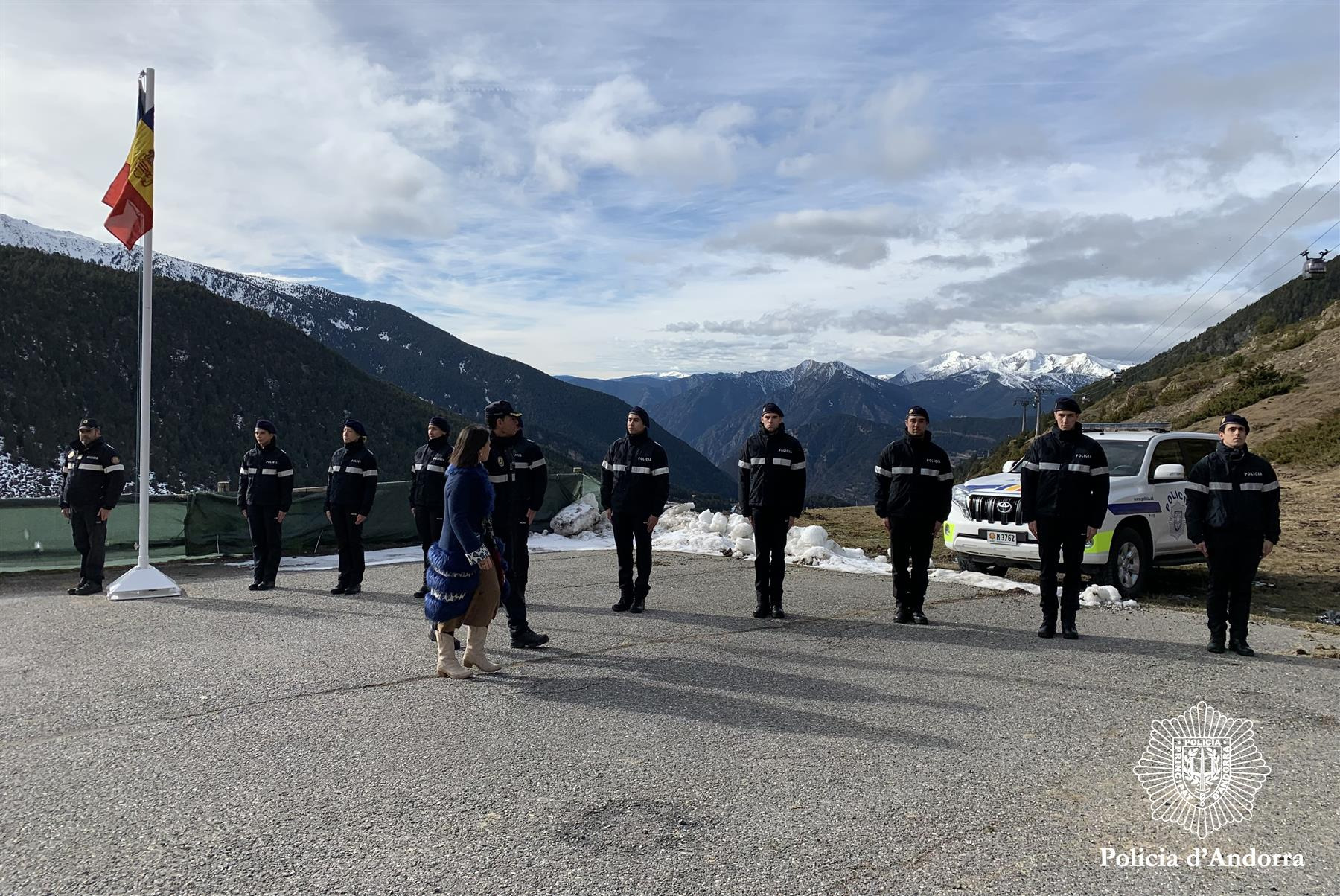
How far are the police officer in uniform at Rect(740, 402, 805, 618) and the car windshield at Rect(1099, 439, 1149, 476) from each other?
4.19m

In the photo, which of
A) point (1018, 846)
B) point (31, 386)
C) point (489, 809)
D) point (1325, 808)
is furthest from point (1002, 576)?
point (31, 386)

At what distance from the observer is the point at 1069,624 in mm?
7773

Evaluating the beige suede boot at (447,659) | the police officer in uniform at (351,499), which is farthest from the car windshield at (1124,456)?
the police officer in uniform at (351,499)

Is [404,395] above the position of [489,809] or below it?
above

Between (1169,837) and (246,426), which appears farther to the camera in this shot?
(246,426)

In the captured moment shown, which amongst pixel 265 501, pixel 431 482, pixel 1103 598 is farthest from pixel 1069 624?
pixel 265 501

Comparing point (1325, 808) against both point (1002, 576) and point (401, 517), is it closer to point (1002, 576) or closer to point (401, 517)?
point (1002, 576)

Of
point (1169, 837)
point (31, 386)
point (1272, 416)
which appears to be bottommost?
point (1169, 837)

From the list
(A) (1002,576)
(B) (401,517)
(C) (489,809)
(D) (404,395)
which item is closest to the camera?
(C) (489,809)

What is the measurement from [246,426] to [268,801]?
92.8 meters

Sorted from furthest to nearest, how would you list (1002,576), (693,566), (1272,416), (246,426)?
(246,426), (1272,416), (693,566), (1002,576)

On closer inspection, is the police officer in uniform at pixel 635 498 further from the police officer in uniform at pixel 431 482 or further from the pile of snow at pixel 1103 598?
the pile of snow at pixel 1103 598

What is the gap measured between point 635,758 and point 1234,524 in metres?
5.42

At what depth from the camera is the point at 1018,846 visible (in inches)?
145
